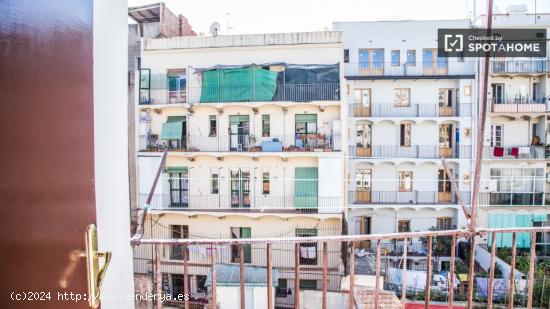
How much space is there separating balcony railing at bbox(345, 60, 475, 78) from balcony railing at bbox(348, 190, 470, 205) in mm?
4567

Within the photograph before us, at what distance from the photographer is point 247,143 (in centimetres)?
1173

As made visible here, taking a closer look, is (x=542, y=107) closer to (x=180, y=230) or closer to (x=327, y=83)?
(x=327, y=83)

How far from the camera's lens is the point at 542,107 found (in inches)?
567

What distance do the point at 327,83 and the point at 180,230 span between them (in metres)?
6.55

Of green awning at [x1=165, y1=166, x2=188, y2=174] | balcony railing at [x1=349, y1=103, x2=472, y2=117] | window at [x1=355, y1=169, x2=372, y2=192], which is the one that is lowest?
window at [x1=355, y1=169, x2=372, y2=192]

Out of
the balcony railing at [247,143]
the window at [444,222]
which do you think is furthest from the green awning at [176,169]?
the window at [444,222]

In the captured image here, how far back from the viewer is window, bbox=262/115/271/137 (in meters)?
11.7

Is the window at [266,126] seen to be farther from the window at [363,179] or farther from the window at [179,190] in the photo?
the window at [363,179]

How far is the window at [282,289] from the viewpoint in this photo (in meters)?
11.2

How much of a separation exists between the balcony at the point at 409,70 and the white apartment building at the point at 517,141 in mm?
1243

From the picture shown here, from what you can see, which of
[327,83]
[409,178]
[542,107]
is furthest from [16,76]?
[542,107]

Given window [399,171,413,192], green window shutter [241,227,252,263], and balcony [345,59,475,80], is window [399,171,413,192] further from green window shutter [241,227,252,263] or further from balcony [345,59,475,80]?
green window shutter [241,227,252,263]

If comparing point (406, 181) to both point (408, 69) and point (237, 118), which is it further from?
point (237, 118)

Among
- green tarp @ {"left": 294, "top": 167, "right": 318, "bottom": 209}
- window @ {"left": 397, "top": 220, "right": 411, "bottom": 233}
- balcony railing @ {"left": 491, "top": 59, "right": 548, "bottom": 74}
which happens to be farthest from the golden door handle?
balcony railing @ {"left": 491, "top": 59, "right": 548, "bottom": 74}
